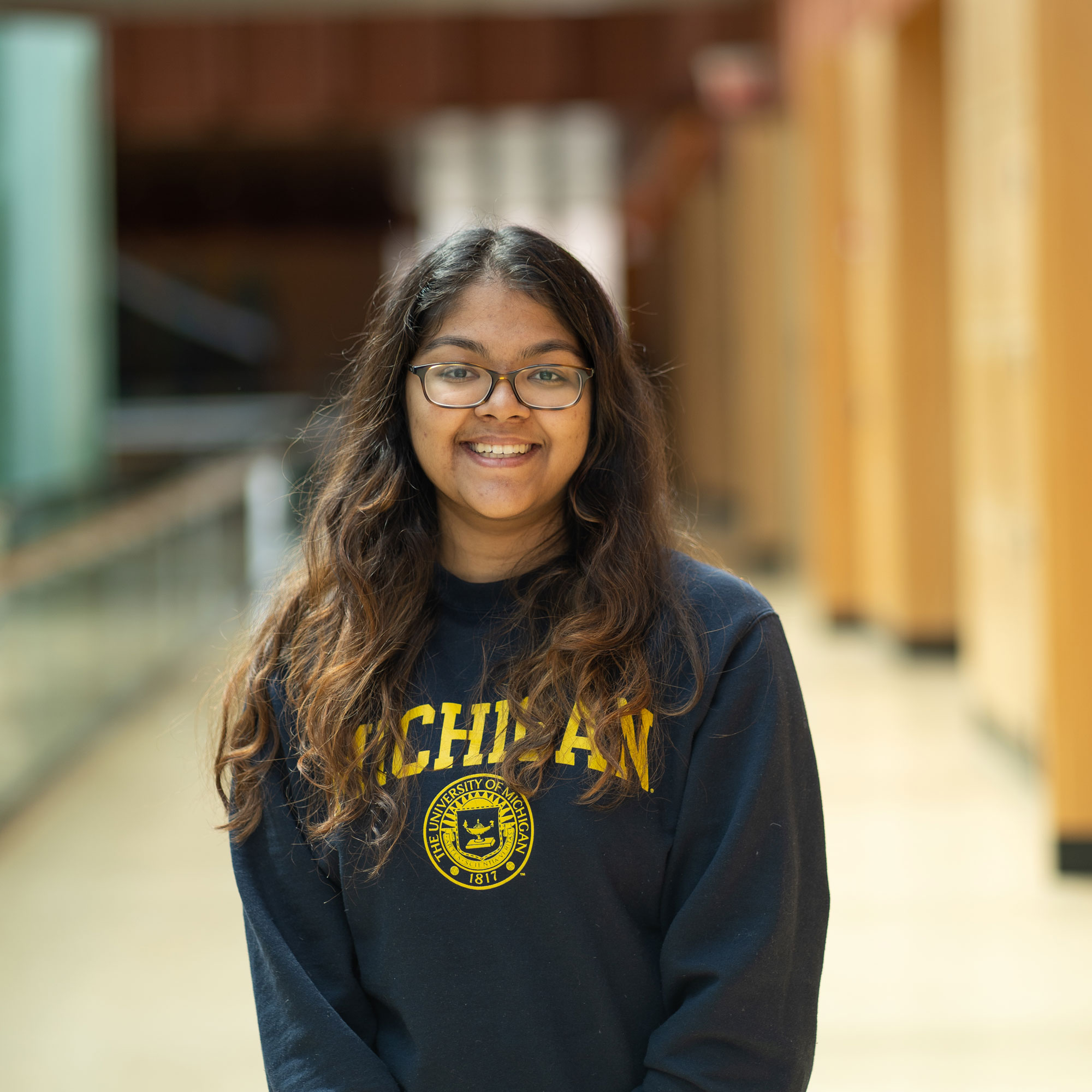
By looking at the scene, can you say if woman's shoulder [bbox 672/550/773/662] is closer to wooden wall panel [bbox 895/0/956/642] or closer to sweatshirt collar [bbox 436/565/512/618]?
sweatshirt collar [bbox 436/565/512/618]

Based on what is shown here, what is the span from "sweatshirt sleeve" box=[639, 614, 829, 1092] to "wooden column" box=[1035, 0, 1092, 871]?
299 cm

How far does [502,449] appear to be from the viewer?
61.7 inches

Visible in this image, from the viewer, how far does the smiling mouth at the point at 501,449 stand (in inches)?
61.7

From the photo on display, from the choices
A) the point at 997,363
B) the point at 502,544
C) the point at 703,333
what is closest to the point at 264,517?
the point at 997,363

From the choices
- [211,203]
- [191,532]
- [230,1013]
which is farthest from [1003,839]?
[211,203]

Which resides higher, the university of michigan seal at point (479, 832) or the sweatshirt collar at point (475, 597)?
the sweatshirt collar at point (475, 597)

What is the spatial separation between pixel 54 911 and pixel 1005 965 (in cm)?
263

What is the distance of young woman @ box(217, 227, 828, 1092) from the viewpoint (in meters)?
1.46

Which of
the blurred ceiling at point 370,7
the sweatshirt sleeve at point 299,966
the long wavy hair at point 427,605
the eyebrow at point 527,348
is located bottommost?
the sweatshirt sleeve at point 299,966

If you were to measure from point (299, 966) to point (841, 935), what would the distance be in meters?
2.63

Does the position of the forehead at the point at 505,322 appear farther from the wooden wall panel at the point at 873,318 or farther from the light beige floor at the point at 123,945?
the wooden wall panel at the point at 873,318

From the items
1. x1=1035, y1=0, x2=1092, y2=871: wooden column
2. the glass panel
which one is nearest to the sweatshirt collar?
x1=1035, y1=0, x2=1092, y2=871: wooden column

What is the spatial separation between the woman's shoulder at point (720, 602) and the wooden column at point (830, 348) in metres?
7.34

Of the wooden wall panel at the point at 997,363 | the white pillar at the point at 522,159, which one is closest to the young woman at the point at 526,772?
the wooden wall panel at the point at 997,363
